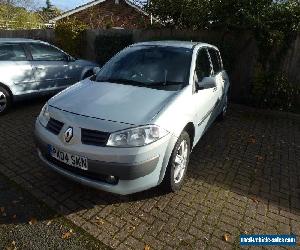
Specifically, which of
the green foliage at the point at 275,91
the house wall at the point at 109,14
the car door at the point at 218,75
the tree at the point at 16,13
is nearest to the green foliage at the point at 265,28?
the green foliage at the point at 275,91

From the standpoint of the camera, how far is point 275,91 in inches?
325

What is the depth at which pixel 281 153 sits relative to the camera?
5.58 meters

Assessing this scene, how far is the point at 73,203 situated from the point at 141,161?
1108mm

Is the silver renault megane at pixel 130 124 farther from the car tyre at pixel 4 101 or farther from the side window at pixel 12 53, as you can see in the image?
the side window at pixel 12 53

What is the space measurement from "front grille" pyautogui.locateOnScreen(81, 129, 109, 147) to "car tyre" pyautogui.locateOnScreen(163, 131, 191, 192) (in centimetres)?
87

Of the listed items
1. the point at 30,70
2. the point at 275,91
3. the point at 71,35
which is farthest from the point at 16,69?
the point at 275,91

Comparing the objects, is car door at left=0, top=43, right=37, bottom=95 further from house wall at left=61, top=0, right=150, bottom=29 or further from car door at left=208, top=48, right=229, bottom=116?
house wall at left=61, top=0, right=150, bottom=29

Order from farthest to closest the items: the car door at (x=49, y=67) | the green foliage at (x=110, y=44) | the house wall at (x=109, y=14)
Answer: the house wall at (x=109, y=14)
the green foliage at (x=110, y=44)
the car door at (x=49, y=67)

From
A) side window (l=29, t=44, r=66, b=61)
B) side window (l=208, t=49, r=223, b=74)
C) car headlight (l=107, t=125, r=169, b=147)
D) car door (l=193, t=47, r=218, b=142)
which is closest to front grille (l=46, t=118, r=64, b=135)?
car headlight (l=107, t=125, r=169, b=147)

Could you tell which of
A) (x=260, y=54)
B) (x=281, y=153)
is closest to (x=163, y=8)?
(x=260, y=54)

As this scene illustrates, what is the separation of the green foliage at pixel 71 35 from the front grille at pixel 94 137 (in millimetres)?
9260

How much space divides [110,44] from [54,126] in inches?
296

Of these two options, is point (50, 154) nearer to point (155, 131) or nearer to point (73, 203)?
point (73, 203)

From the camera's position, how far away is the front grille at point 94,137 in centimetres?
317
